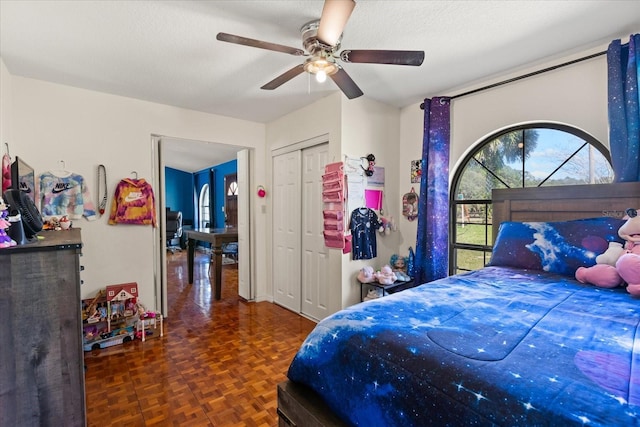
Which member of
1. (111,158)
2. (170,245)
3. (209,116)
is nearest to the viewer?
(111,158)

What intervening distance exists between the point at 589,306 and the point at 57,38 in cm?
336

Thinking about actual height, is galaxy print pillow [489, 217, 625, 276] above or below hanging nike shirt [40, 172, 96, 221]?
below

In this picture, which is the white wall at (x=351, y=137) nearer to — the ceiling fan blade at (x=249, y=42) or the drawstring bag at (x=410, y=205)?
the drawstring bag at (x=410, y=205)

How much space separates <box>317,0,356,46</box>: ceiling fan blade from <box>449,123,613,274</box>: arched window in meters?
1.95

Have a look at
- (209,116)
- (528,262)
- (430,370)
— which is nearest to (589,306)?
(528,262)

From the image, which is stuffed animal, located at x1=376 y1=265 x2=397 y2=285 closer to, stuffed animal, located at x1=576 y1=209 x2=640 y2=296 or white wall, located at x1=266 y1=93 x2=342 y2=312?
white wall, located at x1=266 y1=93 x2=342 y2=312

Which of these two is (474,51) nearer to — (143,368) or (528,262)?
(528,262)

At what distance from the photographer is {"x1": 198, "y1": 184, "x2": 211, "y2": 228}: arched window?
8719 mm

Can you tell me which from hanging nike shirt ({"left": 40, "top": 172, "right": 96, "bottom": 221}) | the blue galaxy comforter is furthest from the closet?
hanging nike shirt ({"left": 40, "top": 172, "right": 96, "bottom": 221})

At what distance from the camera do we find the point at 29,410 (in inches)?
54.0

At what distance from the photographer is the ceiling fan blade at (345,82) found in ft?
6.29

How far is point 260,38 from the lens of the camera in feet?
6.54

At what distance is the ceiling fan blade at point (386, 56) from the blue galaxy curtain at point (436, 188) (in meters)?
1.31

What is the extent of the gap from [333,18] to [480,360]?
1490 millimetres
